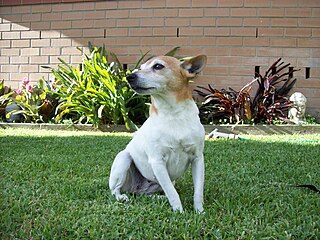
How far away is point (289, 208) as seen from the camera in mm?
2094

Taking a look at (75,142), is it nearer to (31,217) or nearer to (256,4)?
(31,217)

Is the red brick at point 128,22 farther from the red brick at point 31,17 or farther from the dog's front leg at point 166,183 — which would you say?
the dog's front leg at point 166,183

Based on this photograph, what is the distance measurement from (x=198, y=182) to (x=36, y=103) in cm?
560

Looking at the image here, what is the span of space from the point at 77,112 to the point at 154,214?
17.7 ft

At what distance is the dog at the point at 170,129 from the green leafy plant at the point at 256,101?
165 inches

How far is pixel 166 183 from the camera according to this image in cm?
211

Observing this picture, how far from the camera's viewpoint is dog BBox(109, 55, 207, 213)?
2137 millimetres

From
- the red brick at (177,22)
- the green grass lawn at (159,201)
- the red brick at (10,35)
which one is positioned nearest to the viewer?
the green grass lawn at (159,201)

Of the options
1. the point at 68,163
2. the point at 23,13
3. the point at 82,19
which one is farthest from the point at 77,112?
the point at 68,163

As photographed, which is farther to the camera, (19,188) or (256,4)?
(256,4)

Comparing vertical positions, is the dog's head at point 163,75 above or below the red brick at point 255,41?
below

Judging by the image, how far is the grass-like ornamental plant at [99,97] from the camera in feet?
20.9

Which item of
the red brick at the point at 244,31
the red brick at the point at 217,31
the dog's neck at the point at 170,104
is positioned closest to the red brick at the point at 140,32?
the red brick at the point at 217,31

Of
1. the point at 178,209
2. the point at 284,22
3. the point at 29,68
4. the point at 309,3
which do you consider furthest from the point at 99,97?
the point at 178,209
